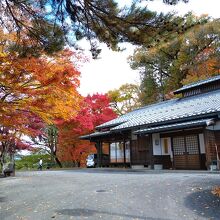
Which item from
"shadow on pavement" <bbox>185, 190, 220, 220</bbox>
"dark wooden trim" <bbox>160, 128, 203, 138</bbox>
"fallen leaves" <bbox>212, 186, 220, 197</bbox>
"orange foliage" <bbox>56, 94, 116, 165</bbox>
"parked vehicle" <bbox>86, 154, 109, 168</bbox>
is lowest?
"shadow on pavement" <bbox>185, 190, 220, 220</bbox>

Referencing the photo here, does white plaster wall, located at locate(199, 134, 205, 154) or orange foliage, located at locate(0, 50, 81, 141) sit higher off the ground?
orange foliage, located at locate(0, 50, 81, 141)

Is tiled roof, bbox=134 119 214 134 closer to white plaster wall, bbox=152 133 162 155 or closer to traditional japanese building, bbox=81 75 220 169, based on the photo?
traditional japanese building, bbox=81 75 220 169

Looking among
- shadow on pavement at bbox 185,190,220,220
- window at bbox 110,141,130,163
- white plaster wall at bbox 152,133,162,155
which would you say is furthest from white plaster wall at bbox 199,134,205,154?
shadow on pavement at bbox 185,190,220,220

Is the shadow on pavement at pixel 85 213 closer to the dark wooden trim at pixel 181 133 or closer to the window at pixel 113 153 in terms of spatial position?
the dark wooden trim at pixel 181 133

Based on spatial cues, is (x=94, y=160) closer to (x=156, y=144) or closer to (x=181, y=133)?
(x=156, y=144)

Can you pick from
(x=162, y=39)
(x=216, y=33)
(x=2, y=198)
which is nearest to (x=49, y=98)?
(x=2, y=198)

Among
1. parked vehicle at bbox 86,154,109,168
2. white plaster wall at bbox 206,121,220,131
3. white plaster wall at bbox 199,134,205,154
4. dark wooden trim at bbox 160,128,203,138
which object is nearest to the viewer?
white plaster wall at bbox 206,121,220,131

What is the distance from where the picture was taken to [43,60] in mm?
10812

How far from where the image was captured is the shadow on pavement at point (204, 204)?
613cm

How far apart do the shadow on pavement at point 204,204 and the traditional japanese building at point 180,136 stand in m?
7.93

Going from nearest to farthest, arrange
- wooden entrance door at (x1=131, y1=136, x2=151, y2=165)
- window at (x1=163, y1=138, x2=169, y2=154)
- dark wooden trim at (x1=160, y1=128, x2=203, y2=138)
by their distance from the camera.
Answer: dark wooden trim at (x1=160, y1=128, x2=203, y2=138) < window at (x1=163, y1=138, x2=169, y2=154) < wooden entrance door at (x1=131, y1=136, x2=151, y2=165)

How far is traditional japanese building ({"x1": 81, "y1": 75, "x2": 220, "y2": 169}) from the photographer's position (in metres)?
16.0

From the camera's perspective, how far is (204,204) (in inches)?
268

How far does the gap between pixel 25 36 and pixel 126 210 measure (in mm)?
4753
